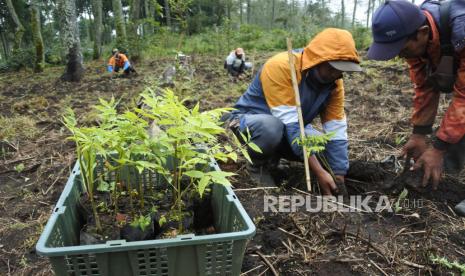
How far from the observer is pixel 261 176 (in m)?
2.87

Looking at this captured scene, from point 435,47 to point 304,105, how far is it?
0.98m

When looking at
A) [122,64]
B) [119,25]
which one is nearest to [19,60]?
[119,25]

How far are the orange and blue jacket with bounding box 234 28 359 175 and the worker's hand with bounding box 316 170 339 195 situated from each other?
228mm

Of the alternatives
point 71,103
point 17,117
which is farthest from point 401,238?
point 71,103

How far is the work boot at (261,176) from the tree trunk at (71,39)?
7.88m

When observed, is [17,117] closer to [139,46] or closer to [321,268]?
[321,268]

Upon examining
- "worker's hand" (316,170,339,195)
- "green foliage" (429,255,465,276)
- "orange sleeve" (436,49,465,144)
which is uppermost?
"orange sleeve" (436,49,465,144)

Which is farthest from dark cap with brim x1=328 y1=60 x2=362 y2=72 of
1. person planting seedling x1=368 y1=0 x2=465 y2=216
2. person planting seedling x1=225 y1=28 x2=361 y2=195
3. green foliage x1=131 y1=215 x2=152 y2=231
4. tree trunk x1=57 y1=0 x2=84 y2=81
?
tree trunk x1=57 y1=0 x2=84 y2=81

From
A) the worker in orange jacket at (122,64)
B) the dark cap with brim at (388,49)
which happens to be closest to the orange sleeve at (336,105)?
the dark cap with brim at (388,49)

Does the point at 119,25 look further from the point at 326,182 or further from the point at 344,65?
the point at 326,182

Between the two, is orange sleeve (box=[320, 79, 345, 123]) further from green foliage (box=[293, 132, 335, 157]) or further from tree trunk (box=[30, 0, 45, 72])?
tree trunk (box=[30, 0, 45, 72])

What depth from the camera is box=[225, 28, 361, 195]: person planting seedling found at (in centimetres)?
Result: 245

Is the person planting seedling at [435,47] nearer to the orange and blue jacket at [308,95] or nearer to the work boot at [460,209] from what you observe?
the work boot at [460,209]

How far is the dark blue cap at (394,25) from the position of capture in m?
2.25
